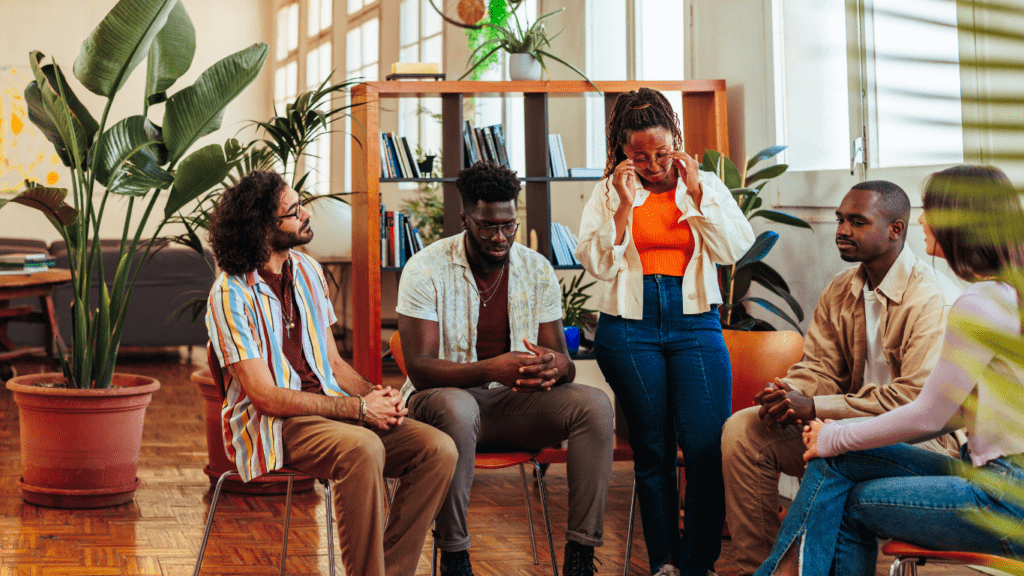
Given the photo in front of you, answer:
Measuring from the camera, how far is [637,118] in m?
2.56

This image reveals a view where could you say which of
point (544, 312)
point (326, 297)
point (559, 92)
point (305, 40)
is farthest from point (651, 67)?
point (305, 40)

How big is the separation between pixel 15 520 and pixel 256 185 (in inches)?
67.6

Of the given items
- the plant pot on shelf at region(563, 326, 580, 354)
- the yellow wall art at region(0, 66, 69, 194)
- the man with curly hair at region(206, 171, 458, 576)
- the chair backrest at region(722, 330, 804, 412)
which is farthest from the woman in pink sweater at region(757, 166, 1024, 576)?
the yellow wall art at region(0, 66, 69, 194)

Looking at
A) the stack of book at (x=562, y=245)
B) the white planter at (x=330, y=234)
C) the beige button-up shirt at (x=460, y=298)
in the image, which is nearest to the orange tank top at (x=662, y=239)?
the beige button-up shirt at (x=460, y=298)

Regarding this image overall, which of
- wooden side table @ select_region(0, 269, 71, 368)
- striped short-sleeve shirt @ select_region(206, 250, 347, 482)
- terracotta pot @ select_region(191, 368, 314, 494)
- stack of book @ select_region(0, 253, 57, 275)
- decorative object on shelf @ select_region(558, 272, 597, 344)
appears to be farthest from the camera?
stack of book @ select_region(0, 253, 57, 275)

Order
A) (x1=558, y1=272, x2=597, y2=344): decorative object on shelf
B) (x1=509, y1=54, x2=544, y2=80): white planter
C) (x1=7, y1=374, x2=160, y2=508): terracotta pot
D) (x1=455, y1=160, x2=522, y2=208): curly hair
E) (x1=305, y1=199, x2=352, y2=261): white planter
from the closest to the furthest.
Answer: (x1=455, y1=160, x2=522, y2=208): curly hair < (x1=7, y1=374, x2=160, y2=508): terracotta pot < (x1=558, y1=272, x2=597, y2=344): decorative object on shelf < (x1=509, y1=54, x2=544, y2=80): white planter < (x1=305, y1=199, x2=352, y2=261): white planter

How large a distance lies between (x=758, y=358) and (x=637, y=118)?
896 millimetres

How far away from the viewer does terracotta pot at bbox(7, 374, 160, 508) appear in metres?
3.31

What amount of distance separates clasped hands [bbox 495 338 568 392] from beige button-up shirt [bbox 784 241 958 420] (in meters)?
0.65

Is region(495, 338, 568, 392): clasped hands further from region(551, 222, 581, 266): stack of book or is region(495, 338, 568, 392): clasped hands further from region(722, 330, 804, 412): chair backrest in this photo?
region(551, 222, 581, 266): stack of book

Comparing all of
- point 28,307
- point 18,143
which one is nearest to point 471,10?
point 28,307

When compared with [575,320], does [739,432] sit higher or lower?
lower

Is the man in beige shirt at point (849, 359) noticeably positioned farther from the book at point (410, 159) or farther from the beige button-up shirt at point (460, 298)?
the book at point (410, 159)

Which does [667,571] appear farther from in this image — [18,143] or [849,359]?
[18,143]
